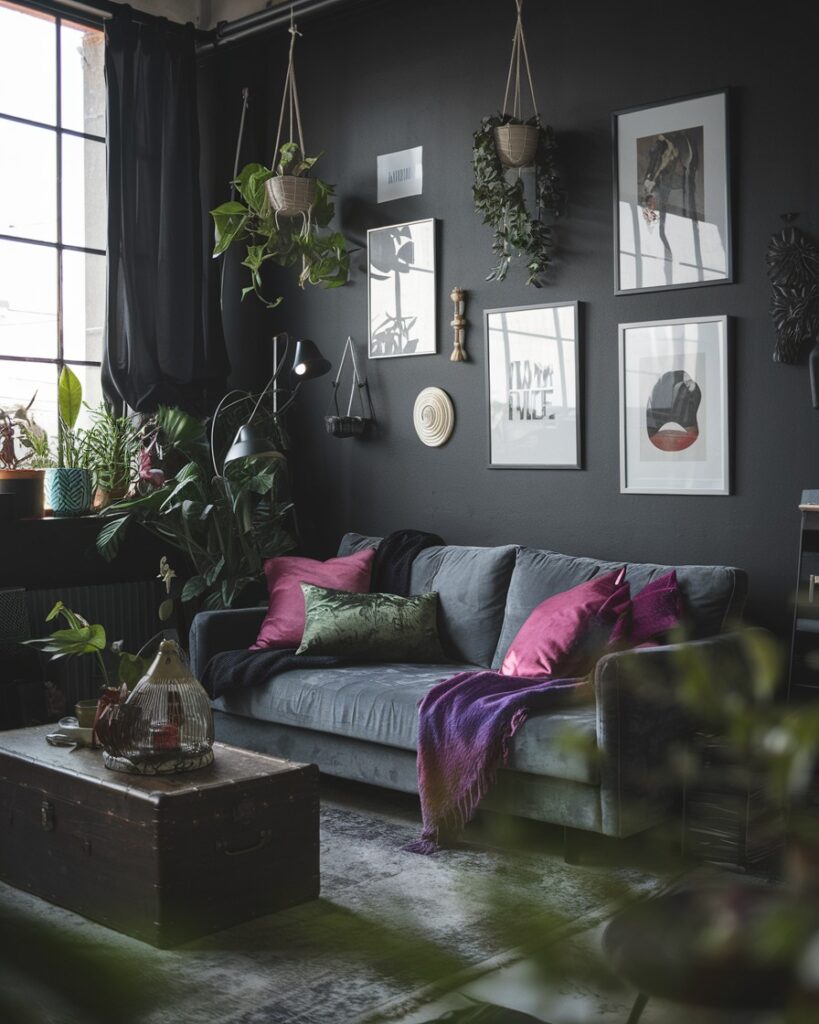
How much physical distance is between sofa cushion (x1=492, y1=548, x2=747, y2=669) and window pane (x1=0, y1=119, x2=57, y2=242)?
2823mm

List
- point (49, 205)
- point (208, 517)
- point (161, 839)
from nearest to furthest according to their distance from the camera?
point (161, 839) < point (208, 517) < point (49, 205)

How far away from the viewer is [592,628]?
3947 millimetres

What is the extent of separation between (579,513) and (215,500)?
166 cm

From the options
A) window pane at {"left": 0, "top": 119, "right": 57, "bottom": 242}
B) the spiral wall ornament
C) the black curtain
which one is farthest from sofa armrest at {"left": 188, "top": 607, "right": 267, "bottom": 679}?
window pane at {"left": 0, "top": 119, "right": 57, "bottom": 242}

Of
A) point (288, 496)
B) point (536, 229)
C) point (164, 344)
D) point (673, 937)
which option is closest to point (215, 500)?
point (288, 496)

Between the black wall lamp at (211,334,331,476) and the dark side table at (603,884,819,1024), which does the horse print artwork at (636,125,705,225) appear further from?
the dark side table at (603,884,819,1024)

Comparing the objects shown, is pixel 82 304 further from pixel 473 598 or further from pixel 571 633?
pixel 571 633

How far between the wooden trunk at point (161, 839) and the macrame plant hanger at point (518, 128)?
268 cm

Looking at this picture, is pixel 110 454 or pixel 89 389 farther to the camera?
pixel 89 389

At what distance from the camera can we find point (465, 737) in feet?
12.0

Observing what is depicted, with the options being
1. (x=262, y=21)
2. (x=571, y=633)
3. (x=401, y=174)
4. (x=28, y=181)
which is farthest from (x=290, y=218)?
(x=571, y=633)

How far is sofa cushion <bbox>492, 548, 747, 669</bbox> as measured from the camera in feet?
13.1

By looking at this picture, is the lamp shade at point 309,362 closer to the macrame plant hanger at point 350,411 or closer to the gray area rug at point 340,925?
the macrame plant hanger at point 350,411

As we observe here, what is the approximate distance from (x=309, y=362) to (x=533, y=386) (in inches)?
41.6
